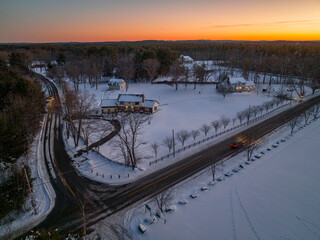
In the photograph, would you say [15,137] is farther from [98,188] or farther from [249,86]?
[249,86]

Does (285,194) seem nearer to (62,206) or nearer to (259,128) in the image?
(259,128)

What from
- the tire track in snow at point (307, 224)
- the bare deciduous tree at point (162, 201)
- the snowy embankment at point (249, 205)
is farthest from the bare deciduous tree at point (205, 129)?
the tire track in snow at point (307, 224)

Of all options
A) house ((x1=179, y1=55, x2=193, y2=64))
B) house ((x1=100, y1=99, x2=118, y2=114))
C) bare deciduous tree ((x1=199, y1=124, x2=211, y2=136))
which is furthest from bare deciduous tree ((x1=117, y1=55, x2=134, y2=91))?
bare deciduous tree ((x1=199, y1=124, x2=211, y2=136))

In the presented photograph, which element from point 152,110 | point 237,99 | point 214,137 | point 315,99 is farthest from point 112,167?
point 315,99

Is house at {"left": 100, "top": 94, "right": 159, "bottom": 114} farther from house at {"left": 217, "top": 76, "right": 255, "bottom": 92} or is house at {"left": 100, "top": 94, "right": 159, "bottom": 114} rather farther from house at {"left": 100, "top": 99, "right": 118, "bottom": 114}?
house at {"left": 217, "top": 76, "right": 255, "bottom": 92}

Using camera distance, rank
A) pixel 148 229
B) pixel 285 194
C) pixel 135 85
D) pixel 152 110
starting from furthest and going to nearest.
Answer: pixel 135 85, pixel 152 110, pixel 285 194, pixel 148 229

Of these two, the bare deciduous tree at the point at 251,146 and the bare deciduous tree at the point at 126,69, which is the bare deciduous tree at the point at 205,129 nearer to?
the bare deciduous tree at the point at 251,146
